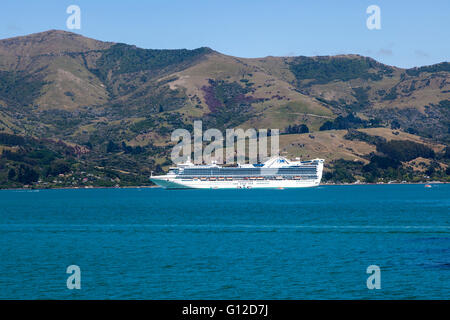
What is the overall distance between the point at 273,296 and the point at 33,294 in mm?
18658

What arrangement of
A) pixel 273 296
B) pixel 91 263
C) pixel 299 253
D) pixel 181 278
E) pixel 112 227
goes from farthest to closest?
pixel 112 227 < pixel 299 253 < pixel 91 263 < pixel 181 278 < pixel 273 296

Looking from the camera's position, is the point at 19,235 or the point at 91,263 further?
the point at 19,235

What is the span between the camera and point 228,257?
69.6 m

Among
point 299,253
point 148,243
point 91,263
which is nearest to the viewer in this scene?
point 91,263

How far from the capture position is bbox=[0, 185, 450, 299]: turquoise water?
52344mm

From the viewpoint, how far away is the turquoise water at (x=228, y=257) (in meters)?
52.3
